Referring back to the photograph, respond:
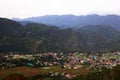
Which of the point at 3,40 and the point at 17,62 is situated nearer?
the point at 17,62

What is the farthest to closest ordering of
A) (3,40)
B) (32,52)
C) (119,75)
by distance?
(3,40)
(32,52)
(119,75)

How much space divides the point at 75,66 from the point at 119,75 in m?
57.3

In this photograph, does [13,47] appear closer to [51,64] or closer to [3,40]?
[3,40]

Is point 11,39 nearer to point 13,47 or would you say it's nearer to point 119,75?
point 13,47

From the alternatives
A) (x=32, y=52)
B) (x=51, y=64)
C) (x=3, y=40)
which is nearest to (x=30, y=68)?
(x=51, y=64)

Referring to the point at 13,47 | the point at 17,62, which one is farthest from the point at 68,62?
the point at 13,47

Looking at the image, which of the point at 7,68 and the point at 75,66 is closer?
the point at 7,68

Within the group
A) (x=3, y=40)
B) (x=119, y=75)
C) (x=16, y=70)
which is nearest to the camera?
(x=119, y=75)

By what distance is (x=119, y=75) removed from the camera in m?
72.2

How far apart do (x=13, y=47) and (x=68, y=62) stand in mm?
43591

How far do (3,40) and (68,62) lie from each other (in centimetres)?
5751

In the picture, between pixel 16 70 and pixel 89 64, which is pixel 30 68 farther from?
pixel 89 64

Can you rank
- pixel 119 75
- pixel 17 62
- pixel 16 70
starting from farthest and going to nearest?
1. pixel 17 62
2. pixel 16 70
3. pixel 119 75

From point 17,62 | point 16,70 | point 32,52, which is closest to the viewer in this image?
point 16,70
